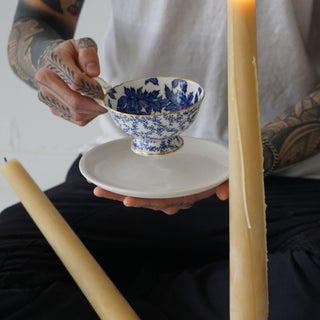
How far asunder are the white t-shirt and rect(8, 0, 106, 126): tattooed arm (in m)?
0.12

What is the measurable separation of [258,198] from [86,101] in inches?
14.9

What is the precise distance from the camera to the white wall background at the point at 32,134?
1.77 metres

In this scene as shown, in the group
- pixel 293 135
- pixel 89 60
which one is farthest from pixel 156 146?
pixel 293 135

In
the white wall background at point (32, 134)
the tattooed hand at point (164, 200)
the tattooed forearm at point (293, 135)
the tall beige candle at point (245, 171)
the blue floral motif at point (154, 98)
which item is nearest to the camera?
the tall beige candle at point (245, 171)

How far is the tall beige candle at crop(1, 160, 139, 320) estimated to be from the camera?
17.8 inches

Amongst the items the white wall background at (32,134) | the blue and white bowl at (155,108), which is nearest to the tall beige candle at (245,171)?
the blue and white bowl at (155,108)

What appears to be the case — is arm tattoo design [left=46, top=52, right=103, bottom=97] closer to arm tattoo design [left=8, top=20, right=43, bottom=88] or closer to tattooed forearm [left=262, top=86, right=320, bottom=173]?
arm tattoo design [left=8, top=20, right=43, bottom=88]

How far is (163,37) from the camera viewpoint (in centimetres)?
89

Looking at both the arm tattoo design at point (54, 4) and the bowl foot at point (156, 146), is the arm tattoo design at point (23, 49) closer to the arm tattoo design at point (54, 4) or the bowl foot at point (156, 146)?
the arm tattoo design at point (54, 4)

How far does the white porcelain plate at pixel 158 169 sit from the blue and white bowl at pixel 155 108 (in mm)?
19

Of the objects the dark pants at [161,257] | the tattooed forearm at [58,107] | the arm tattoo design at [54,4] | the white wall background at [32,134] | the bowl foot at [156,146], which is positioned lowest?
the white wall background at [32,134]

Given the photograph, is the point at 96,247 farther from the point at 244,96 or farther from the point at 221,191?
the point at 244,96

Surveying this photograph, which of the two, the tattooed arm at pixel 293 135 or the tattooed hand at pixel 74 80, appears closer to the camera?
the tattooed hand at pixel 74 80

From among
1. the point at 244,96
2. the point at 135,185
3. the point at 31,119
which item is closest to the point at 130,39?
the point at 135,185
